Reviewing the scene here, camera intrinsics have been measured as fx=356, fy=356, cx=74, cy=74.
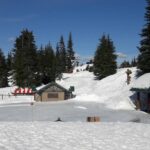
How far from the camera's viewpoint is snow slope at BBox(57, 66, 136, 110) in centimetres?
4800

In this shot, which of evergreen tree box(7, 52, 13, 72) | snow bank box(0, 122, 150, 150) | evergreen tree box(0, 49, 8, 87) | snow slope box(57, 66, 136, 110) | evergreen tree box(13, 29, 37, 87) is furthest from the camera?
evergreen tree box(7, 52, 13, 72)

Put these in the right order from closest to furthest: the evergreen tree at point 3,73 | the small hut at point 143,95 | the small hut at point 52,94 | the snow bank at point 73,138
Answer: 1. the snow bank at point 73,138
2. the small hut at point 143,95
3. the small hut at point 52,94
4. the evergreen tree at point 3,73

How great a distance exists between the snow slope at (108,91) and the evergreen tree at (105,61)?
8.82 feet

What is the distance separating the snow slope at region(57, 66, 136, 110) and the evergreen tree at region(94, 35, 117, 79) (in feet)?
8.82

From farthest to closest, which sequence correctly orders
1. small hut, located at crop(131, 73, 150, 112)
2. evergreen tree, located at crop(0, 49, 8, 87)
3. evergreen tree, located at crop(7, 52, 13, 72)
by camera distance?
1. evergreen tree, located at crop(7, 52, 13, 72)
2. evergreen tree, located at crop(0, 49, 8, 87)
3. small hut, located at crop(131, 73, 150, 112)

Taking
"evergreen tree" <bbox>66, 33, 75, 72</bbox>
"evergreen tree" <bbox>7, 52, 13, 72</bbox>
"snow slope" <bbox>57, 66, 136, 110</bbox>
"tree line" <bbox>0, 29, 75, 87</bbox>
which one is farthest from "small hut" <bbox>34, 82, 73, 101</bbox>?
"evergreen tree" <bbox>66, 33, 75, 72</bbox>

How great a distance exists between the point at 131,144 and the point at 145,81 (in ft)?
101

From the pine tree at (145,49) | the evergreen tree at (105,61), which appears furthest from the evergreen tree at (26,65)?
the pine tree at (145,49)

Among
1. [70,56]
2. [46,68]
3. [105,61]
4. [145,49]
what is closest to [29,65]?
[46,68]

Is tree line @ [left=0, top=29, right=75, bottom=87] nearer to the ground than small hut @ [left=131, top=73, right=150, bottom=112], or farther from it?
farther from it

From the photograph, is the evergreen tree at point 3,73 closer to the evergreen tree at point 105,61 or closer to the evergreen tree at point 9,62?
the evergreen tree at point 9,62

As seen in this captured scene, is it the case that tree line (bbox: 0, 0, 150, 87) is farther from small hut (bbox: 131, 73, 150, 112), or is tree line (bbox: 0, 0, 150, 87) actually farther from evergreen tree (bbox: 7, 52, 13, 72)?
small hut (bbox: 131, 73, 150, 112)

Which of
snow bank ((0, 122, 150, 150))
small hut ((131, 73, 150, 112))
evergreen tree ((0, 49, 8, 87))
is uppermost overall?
evergreen tree ((0, 49, 8, 87))

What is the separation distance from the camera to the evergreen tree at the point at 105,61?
77812mm
